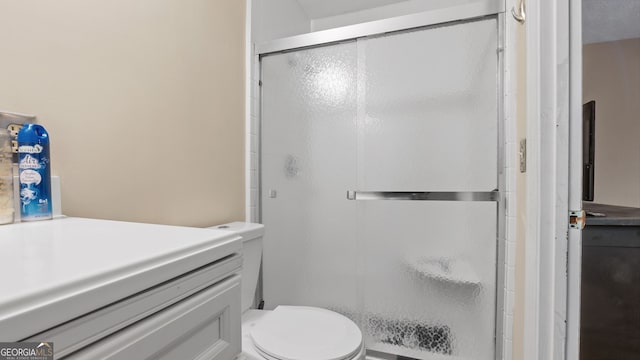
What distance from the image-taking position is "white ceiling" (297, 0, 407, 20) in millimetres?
2008

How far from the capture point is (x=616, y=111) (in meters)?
1.33

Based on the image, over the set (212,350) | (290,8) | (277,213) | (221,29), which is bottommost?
(212,350)

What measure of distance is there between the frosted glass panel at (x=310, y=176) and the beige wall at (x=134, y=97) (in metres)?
0.23

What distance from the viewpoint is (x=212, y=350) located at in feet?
1.72

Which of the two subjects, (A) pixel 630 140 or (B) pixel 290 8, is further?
(B) pixel 290 8

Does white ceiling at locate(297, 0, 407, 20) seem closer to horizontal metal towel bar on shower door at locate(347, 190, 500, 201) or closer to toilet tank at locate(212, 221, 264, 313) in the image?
horizontal metal towel bar on shower door at locate(347, 190, 500, 201)

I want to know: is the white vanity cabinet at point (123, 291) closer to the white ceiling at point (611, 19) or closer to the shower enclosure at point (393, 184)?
the shower enclosure at point (393, 184)

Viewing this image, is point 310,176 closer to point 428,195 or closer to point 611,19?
point 428,195

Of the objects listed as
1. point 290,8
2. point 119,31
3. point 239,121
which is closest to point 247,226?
point 239,121

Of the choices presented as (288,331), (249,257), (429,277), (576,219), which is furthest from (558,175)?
(249,257)

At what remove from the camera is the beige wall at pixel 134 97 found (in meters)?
0.76

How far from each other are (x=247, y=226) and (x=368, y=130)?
0.74 meters

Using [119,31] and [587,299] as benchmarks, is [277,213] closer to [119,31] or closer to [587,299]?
[119,31]

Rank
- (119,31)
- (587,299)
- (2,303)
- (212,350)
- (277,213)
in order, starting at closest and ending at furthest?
(2,303) → (212,350) → (119,31) → (587,299) → (277,213)
